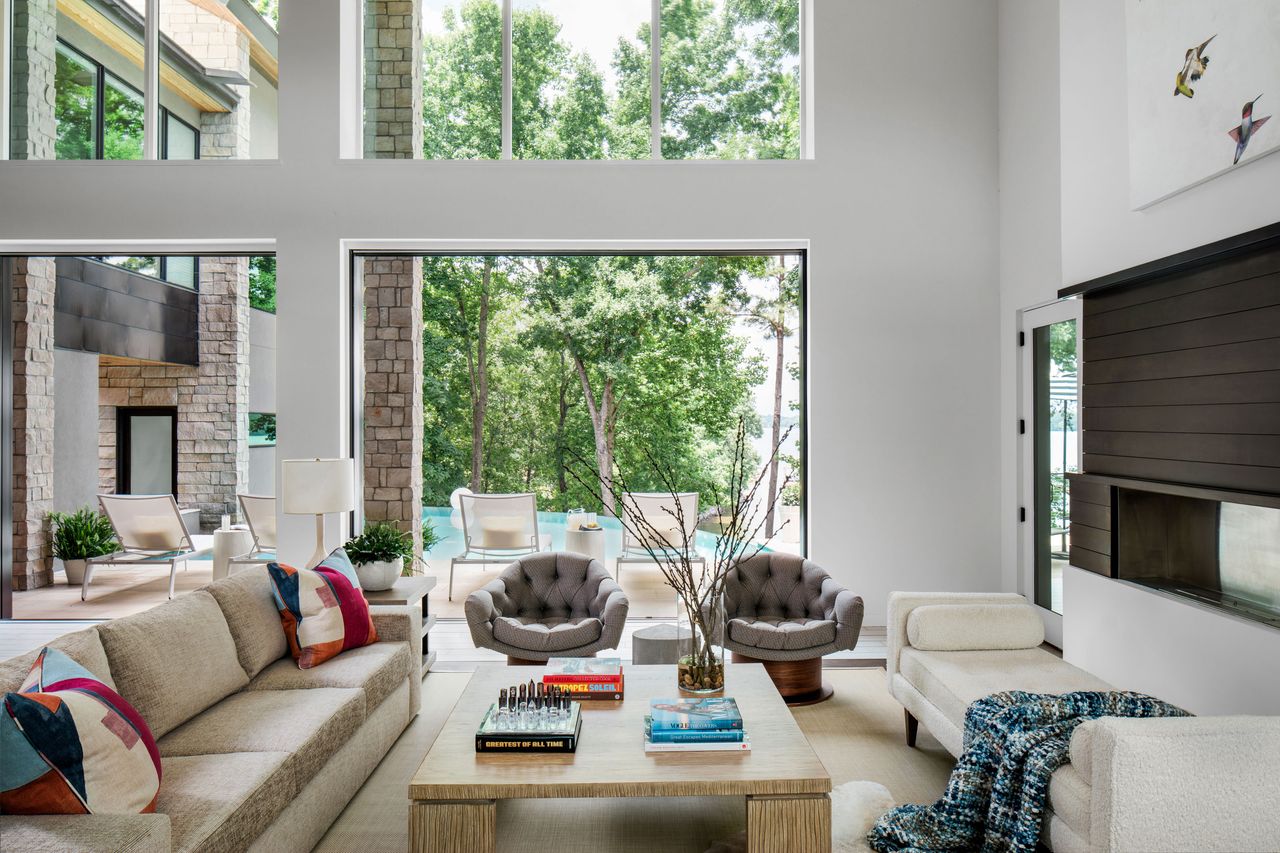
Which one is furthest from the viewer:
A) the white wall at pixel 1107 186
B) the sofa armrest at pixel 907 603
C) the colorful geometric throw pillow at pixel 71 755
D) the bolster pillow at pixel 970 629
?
the sofa armrest at pixel 907 603

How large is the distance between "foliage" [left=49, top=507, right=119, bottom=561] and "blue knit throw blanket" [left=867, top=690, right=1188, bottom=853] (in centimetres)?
581

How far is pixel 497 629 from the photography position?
13.5ft

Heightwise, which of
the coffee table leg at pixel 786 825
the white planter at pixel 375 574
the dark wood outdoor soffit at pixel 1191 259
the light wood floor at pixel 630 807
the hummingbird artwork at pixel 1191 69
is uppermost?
the hummingbird artwork at pixel 1191 69

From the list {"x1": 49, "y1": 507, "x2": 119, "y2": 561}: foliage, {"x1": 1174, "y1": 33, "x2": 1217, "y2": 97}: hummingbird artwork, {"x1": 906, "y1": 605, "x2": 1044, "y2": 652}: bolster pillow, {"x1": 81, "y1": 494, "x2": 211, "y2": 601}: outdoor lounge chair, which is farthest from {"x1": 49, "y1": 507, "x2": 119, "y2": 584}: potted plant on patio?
{"x1": 1174, "y1": 33, "x2": 1217, "y2": 97}: hummingbird artwork

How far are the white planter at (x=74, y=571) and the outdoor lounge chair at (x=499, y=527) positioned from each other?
9.62 feet

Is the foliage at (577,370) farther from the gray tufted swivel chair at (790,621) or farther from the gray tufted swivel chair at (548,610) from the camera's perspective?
the gray tufted swivel chair at (790,621)

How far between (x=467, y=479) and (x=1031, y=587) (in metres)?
3.75

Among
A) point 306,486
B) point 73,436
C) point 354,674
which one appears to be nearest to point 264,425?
point 73,436

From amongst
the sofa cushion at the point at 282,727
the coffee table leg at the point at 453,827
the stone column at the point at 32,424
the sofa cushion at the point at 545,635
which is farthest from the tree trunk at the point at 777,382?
the stone column at the point at 32,424

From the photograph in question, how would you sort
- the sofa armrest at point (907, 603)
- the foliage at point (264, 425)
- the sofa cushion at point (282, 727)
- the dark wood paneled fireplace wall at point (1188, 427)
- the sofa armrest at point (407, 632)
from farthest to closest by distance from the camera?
the foliage at point (264, 425) → the sofa armrest at point (407, 632) → the sofa armrest at point (907, 603) → the dark wood paneled fireplace wall at point (1188, 427) → the sofa cushion at point (282, 727)

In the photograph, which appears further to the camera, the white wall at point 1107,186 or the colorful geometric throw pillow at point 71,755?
the white wall at point 1107,186

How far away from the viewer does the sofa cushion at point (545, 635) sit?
407cm

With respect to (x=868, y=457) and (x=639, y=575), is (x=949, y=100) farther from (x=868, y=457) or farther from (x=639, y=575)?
(x=639, y=575)

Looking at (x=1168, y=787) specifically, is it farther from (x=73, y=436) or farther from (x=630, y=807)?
(x=73, y=436)
